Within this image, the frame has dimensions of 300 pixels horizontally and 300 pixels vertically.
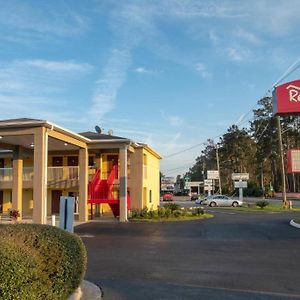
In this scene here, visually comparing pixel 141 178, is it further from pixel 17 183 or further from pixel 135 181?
pixel 17 183

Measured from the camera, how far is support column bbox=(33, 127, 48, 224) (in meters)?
23.0

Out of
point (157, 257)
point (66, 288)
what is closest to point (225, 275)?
point (157, 257)

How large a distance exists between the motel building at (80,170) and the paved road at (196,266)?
32.5 ft

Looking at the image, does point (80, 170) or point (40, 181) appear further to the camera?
point (80, 170)

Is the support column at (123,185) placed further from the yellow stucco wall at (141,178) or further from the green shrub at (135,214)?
the yellow stucco wall at (141,178)

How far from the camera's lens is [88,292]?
8.41m

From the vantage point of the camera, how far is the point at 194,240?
60.6 feet

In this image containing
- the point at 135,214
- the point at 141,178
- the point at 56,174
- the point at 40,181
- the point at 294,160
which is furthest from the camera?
the point at 141,178

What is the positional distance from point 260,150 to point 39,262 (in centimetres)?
9757

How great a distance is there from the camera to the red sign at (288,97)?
2381 cm

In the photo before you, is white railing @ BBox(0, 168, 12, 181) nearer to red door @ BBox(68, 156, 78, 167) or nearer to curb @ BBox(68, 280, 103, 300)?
red door @ BBox(68, 156, 78, 167)

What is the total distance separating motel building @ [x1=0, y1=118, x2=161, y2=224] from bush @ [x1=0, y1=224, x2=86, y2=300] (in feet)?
56.4

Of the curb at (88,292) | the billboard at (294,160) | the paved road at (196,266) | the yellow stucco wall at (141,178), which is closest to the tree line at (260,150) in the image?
the yellow stucco wall at (141,178)

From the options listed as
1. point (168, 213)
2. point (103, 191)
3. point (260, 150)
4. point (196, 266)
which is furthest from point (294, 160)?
point (260, 150)
